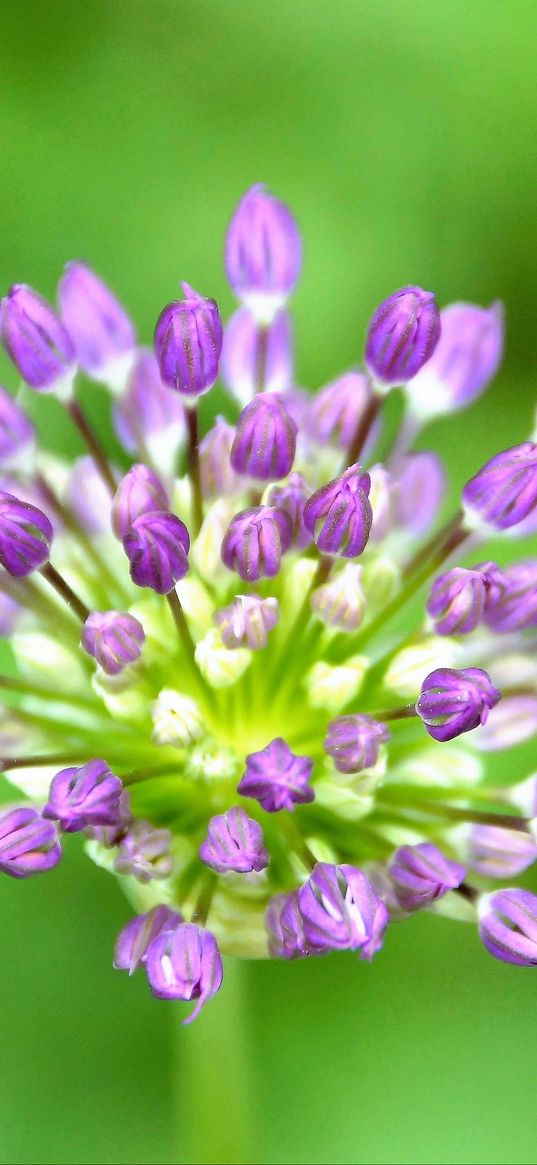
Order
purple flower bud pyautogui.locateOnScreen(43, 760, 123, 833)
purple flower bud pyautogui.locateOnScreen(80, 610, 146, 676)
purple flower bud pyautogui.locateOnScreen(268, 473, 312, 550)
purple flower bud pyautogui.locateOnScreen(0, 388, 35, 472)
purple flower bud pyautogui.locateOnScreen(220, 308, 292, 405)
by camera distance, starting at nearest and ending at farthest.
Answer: purple flower bud pyautogui.locateOnScreen(43, 760, 123, 833) < purple flower bud pyautogui.locateOnScreen(80, 610, 146, 676) < purple flower bud pyautogui.locateOnScreen(268, 473, 312, 550) < purple flower bud pyautogui.locateOnScreen(0, 388, 35, 472) < purple flower bud pyautogui.locateOnScreen(220, 308, 292, 405)

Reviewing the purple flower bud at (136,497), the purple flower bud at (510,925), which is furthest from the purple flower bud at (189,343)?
the purple flower bud at (510,925)

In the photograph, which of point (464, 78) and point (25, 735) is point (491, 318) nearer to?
point (25, 735)

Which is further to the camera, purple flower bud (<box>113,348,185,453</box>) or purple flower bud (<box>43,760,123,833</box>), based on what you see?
purple flower bud (<box>113,348,185,453</box>)

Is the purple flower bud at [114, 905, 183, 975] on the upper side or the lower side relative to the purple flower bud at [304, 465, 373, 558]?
lower

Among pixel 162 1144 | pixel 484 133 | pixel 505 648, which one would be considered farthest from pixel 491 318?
pixel 162 1144

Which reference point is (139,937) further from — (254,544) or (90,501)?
(90,501)

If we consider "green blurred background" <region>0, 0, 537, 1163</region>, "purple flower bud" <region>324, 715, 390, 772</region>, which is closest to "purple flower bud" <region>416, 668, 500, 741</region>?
"purple flower bud" <region>324, 715, 390, 772</region>

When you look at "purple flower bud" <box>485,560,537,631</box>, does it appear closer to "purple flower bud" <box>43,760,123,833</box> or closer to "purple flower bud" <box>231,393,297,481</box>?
"purple flower bud" <box>231,393,297,481</box>
